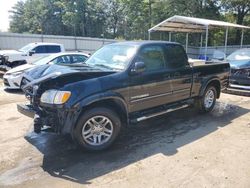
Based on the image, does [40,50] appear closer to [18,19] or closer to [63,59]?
[63,59]

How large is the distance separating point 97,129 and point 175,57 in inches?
100

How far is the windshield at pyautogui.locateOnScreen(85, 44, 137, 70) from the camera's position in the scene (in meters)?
5.02

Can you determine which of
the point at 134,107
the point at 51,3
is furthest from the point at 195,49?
the point at 51,3

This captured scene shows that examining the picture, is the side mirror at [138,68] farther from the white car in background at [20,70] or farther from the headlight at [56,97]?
the white car in background at [20,70]

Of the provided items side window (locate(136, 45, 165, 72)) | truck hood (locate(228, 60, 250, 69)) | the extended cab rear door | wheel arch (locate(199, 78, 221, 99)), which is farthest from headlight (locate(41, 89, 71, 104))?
truck hood (locate(228, 60, 250, 69))

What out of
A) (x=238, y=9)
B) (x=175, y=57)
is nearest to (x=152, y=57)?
(x=175, y=57)

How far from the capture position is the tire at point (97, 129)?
4287 millimetres

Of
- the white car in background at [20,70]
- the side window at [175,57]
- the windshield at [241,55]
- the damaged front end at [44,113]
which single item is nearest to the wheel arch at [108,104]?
the damaged front end at [44,113]

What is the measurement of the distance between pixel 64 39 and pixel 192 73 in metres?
19.2

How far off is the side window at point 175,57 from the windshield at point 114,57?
3.06 ft

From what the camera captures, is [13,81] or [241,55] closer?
[13,81]

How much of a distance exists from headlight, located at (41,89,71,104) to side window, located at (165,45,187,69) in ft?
8.24

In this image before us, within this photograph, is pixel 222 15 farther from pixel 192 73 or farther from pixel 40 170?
pixel 40 170

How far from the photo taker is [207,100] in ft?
22.9
